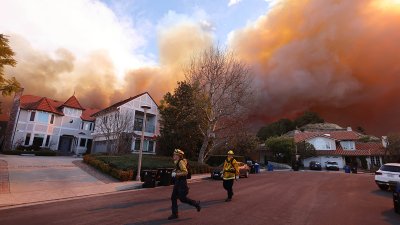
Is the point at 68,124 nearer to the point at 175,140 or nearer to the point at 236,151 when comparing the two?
the point at 175,140

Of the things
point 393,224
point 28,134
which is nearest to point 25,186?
point 393,224

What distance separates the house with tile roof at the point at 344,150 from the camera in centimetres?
5303

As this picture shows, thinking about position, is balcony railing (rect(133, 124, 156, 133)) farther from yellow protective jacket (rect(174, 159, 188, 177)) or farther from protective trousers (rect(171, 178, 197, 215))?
protective trousers (rect(171, 178, 197, 215))

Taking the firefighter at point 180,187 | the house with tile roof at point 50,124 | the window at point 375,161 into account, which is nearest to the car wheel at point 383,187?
the firefighter at point 180,187

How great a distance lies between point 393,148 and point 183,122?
39.2 metres

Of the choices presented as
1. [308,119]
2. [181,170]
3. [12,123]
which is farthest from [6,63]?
[308,119]

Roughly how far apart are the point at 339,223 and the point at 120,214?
6449mm

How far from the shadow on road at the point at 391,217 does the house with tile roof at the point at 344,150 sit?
4841 centimetres

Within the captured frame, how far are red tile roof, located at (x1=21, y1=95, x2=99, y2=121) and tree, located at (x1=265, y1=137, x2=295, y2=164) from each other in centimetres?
3544

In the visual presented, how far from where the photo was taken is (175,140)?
32.1 meters

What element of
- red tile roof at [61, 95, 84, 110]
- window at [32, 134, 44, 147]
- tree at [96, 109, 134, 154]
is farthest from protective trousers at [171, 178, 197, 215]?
red tile roof at [61, 95, 84, 110]

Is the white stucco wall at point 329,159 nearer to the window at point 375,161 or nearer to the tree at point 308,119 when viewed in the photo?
the window at point 375,161

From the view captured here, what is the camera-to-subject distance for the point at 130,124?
37.4m

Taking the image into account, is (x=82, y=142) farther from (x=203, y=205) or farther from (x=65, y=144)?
(x=203, y=205)
